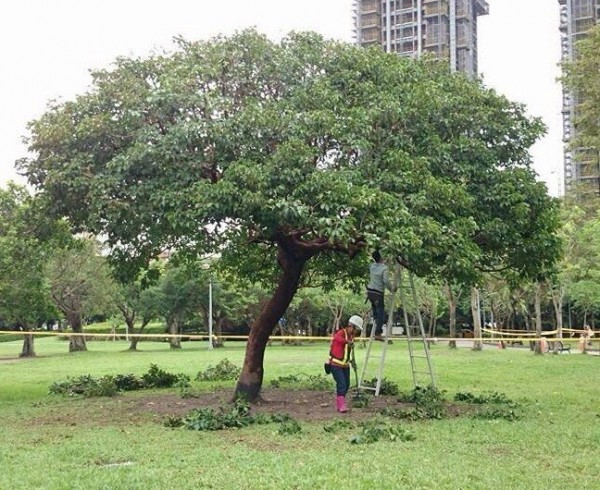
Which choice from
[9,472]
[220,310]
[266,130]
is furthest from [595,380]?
[220,310]

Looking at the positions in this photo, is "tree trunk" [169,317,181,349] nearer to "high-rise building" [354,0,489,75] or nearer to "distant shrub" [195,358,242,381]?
Result: "distant shrub" [195,358,242,381]

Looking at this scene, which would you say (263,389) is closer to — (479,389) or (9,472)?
(479,389)

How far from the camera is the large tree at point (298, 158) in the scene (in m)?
Answer: 10.0

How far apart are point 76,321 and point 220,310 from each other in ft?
28.3

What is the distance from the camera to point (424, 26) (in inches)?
3243

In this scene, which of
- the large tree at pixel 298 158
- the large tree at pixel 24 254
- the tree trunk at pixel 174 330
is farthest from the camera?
the tree trunk at pixel 174 330

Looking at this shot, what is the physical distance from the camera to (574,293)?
33.9 meters

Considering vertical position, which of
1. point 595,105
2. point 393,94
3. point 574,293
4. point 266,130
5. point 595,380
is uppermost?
point 595,105

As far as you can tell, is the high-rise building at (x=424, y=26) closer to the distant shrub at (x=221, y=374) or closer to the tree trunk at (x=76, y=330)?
the tree trunk at (x=76, y=330)

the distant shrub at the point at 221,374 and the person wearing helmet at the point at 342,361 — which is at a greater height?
the person wearing helmet at the point at 342,361

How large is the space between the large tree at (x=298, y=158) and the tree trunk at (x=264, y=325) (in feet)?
0.26

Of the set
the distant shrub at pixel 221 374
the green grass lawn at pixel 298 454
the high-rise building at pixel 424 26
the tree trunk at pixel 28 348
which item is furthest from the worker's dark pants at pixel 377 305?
the high-rise building at pixel 424 26

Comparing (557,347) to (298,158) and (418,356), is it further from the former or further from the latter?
(298,158)

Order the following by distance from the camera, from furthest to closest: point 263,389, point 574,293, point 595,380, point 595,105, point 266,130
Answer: point 574,293, point 595,105, point 595,380, point 263,389, point 266,130
